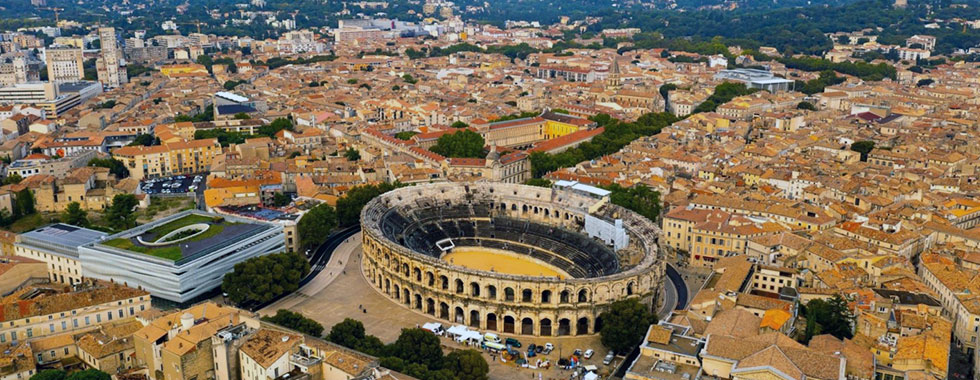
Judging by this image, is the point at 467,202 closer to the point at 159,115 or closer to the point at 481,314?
the point at 481,314

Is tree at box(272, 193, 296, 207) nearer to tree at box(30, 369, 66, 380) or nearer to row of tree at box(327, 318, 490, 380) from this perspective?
row of tree at box(327, 318, 490, 380)

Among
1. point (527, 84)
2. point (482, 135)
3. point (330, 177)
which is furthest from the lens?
point (527, 84)

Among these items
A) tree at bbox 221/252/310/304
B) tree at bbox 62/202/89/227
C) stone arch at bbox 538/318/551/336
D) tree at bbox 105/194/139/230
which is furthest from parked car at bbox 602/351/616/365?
tree at bbox 62/202/89/227

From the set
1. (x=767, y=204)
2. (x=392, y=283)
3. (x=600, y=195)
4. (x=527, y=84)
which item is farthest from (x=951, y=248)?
(x=527, y=84)

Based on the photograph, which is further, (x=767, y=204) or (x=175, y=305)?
(x=767, y=204)

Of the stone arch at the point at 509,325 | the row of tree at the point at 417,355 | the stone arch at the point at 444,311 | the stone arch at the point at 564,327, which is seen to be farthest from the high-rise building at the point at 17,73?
the stone arch at the point at 564,327

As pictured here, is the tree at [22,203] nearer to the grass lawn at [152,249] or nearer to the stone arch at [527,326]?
the grass lawn at [152,249]

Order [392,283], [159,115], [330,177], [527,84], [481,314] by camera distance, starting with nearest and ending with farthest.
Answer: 1. [481,314]
2. [392,283]
3. [330,177]
4. [159,115]
5. [527,84]
